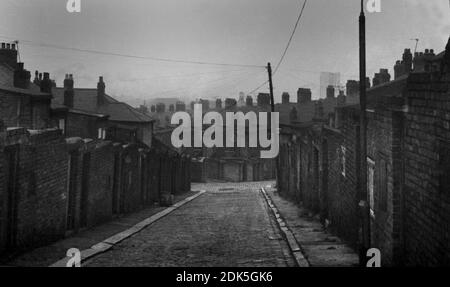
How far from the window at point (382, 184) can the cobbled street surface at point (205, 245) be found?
2.54 metres

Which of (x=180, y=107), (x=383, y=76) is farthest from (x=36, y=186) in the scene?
(x=180, y=107)

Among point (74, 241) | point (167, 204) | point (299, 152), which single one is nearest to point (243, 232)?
point (74, 241)

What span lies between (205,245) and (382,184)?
5.36m

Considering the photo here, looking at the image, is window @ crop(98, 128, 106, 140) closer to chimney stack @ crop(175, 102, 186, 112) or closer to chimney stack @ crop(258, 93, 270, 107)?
chimney stack @ crop(258, 93, 270, 107)

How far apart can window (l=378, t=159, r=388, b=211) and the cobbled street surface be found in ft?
8.35

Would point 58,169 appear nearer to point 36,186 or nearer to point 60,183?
point 60,183

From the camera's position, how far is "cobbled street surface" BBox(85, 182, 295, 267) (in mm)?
10711

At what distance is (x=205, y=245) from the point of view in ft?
42.1

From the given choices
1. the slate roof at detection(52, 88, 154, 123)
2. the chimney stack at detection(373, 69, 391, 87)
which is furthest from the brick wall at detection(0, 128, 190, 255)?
the chimney stack at detection(373, 69, 391, 87)

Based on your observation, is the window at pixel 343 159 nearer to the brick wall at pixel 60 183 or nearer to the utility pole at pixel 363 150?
the utility pole at pixel 363 150

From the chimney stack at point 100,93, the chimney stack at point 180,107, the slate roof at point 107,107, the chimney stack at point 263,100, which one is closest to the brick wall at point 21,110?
the slate roof at point 107,107

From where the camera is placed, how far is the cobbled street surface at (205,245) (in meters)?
10.7
